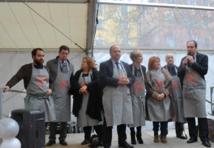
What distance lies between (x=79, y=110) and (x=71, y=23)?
7.54 ft

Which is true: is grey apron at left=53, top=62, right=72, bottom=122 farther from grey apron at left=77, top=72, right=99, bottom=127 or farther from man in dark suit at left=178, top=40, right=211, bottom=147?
man in dark suit at left=178, top=40, right=211, bottom=147

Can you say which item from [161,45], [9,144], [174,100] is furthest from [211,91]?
[9,144]

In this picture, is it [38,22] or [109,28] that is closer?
[38,22]

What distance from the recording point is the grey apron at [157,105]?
4988 mm

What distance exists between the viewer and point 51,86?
499cm

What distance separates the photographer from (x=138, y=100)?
15.9 ft

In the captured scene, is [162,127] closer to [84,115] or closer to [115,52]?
[84,115]

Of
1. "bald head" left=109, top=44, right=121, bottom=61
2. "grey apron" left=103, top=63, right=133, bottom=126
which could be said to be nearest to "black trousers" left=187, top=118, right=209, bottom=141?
"grey apron" left=103, top=63, right=133, bottom=126

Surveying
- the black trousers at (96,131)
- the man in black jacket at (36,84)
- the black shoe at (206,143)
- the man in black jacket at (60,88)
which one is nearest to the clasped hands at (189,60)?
the black shoe at (206,143)

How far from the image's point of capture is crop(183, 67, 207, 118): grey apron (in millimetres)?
4738

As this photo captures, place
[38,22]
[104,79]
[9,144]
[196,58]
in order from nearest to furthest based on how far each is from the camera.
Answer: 1. [9,144]
2. [104,79]
3. [196,58]
4. [38,22]

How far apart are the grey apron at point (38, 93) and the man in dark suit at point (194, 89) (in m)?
1.80

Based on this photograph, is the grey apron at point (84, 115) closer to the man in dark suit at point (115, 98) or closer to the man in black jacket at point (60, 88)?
the man in black jacket at point (60, 88)

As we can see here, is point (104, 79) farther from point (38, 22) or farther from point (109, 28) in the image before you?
point (109, 28)
